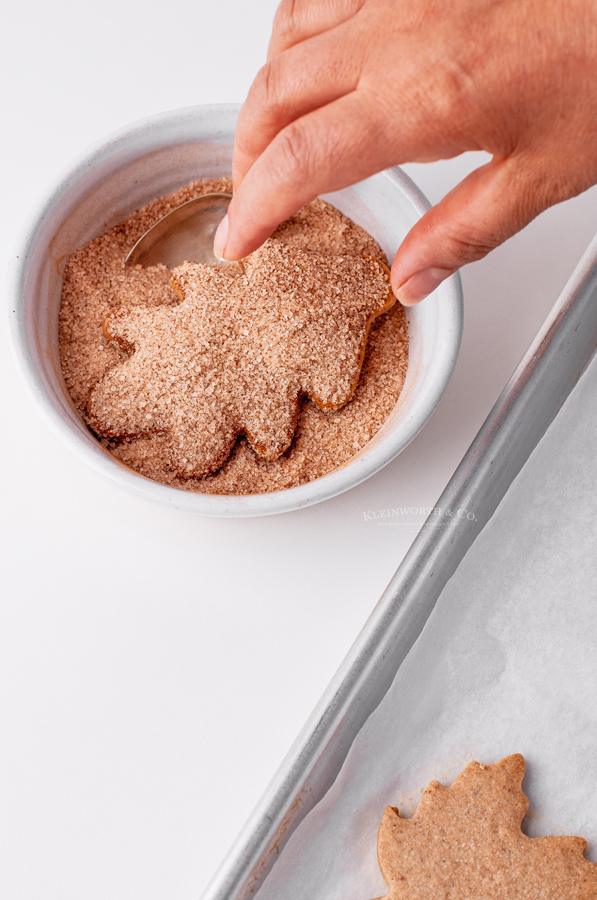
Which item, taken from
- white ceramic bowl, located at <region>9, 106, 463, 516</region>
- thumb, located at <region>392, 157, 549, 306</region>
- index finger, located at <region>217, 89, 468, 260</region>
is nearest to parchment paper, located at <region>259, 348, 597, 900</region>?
white ceramic bowl, located at <region>9, 106, 463, 516</region>

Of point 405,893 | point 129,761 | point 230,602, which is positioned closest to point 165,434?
point 230,602

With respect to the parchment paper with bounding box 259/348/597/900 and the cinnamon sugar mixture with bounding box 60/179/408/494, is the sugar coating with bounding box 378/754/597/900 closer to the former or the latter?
the parchment paper with bounding box 259/348/597/900

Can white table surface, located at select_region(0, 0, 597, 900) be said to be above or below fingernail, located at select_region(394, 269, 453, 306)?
below

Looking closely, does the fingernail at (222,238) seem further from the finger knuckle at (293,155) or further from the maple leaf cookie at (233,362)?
the finger knuckle at (293,155)

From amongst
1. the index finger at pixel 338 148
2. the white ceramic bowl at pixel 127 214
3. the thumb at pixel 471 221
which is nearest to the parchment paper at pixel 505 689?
the white ceramic bowl at pixel 127 214

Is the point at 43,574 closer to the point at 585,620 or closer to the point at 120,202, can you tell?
the point at 120,202

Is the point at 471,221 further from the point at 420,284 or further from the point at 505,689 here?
the point at 505,689
